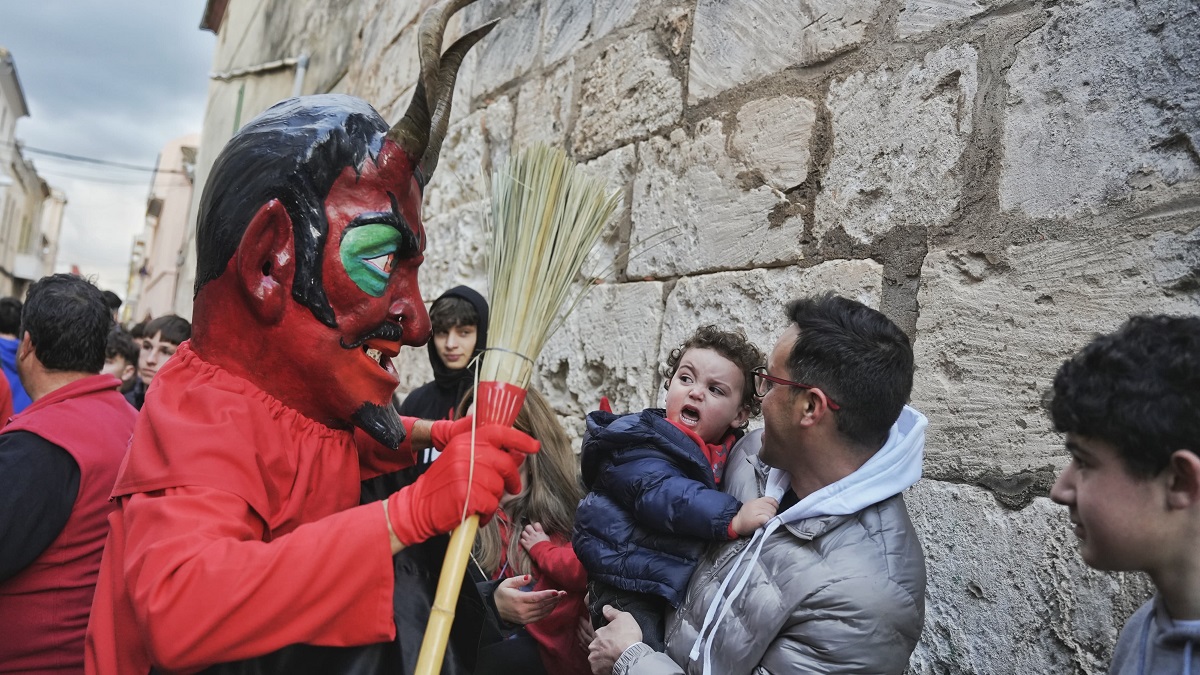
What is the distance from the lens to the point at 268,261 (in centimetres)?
146

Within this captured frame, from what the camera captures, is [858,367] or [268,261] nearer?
[268,261]

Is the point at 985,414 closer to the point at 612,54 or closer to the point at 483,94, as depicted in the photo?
the point at 612,54

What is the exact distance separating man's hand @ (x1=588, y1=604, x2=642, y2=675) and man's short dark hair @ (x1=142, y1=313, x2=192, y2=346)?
3.34 m

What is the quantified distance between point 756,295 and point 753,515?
3.17 feet

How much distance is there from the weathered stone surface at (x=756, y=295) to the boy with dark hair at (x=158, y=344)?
9.16ft

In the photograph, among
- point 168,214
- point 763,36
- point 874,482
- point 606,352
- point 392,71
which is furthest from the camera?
point 168,214

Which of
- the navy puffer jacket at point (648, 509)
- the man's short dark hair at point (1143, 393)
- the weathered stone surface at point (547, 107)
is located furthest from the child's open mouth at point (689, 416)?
the weathered stone surface at point (547, 107)

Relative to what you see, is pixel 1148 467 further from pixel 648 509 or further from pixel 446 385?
pixel 446 385

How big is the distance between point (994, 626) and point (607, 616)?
773 mm

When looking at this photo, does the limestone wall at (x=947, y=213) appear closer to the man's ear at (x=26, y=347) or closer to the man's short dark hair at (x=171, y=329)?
the man's ear at (x=26, y=347)

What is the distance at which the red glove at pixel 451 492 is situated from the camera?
1.34 meters

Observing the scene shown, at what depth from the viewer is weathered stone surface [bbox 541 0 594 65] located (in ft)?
11.6

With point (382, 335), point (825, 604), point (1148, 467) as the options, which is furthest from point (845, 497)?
point (382, 335)

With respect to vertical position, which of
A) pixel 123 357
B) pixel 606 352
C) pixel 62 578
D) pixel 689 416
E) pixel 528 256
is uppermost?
pixel 528 256
